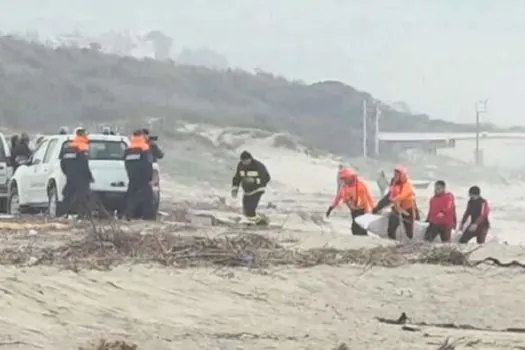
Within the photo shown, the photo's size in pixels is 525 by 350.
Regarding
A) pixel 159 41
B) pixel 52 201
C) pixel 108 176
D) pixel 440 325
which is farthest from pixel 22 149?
pixel 159 41

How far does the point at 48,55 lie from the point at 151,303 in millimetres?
101771

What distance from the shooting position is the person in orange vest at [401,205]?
18.8m

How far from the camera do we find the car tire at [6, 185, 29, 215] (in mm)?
23016

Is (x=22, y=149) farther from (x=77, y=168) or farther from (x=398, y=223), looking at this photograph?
(x=398, y=223)

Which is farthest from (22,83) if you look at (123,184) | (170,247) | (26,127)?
(170,247)

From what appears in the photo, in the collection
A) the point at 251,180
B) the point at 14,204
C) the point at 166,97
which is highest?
the point at 166,97

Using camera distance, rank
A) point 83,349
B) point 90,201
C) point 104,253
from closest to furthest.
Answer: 1. point 83,349
2. point 104,253
3. point 90,201

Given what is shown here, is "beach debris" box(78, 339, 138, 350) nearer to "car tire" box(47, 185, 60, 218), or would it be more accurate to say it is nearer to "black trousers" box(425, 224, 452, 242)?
"black trousers" box(425, 224, 452, 242)

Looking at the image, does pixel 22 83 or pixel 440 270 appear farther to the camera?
pixel 22 83

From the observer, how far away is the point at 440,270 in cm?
1413

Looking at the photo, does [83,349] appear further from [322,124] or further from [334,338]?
[322,124]

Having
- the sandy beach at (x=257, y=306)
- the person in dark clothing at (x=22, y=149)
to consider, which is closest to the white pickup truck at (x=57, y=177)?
the person in dark clothing at (x=22, y=149)

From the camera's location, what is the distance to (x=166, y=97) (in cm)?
10419

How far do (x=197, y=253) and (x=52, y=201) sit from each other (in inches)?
331
